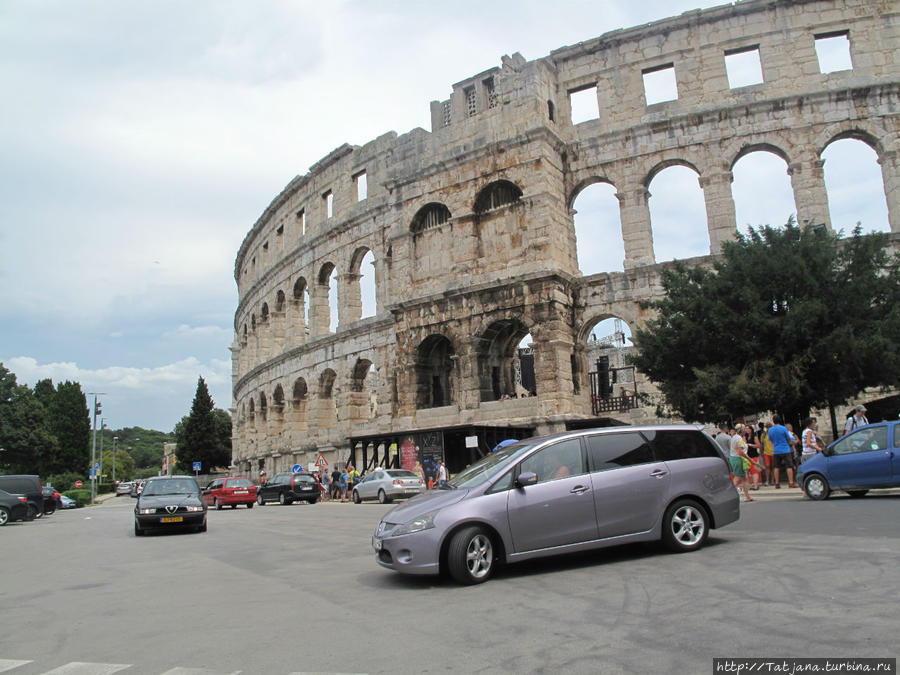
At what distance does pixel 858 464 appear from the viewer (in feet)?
37.4

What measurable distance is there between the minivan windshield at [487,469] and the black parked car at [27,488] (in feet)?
60.9

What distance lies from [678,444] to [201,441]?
69185 mm

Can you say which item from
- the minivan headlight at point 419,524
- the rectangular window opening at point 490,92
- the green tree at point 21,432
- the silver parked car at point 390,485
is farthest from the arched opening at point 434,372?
the green tree at point 21,432

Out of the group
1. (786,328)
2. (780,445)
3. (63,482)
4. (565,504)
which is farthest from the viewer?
(63,482)

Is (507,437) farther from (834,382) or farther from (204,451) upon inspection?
(204,451)

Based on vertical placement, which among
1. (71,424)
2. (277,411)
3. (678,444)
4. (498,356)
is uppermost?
(71,424)

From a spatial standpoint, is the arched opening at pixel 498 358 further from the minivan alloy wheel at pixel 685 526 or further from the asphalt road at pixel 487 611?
the minivan alloy wheel at pixel 685 526

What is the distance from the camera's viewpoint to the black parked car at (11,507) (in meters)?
18.8

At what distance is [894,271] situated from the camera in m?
17.9

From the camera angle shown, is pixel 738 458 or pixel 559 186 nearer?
pixel 738 458

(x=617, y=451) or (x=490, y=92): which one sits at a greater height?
(x=490, y=92)

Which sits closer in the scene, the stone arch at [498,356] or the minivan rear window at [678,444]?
the minivan rear window at [678,444]

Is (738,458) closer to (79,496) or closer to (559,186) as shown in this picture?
(559,186)

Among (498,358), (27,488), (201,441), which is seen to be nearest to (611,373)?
(498,358)
